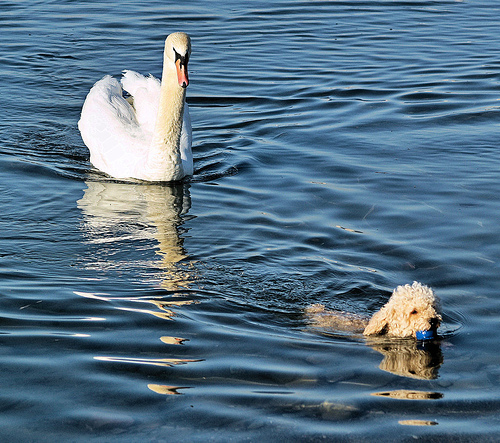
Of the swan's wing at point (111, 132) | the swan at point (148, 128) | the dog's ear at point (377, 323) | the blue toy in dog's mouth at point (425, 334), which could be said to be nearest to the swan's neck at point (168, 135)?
the swan at point (148, 128)

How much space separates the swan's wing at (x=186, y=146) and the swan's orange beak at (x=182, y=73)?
1119 mm

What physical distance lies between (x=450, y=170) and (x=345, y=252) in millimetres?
3011

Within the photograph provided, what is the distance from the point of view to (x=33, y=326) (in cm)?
620

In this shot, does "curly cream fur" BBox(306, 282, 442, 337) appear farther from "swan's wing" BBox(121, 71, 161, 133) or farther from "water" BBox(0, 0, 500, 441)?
"swan's wing" BBox(121, 71, 161, 133)

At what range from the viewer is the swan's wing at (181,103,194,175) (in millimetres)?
10250

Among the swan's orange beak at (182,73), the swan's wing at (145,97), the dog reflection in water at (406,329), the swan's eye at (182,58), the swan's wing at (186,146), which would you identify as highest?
the swan's eye at (182,58)

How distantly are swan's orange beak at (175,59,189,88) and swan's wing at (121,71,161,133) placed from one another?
146cm

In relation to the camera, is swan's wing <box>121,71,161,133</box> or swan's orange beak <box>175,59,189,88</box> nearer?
swan's orange beak <box>175,59,189,88</box>

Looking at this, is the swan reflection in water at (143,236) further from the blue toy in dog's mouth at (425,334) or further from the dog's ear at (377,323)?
the blue toy in dog's mouth at (425,334)

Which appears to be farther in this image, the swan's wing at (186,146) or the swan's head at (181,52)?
the swan's wing at (186,146)

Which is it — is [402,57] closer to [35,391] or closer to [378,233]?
[378,233]

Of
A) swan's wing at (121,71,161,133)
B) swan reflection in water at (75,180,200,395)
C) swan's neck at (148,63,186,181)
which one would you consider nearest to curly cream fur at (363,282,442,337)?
swan reflection in water at (75,180,200,395)

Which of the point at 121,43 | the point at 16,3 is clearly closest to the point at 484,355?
the point at 121,43

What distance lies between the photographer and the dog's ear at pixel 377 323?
5.96 metres
